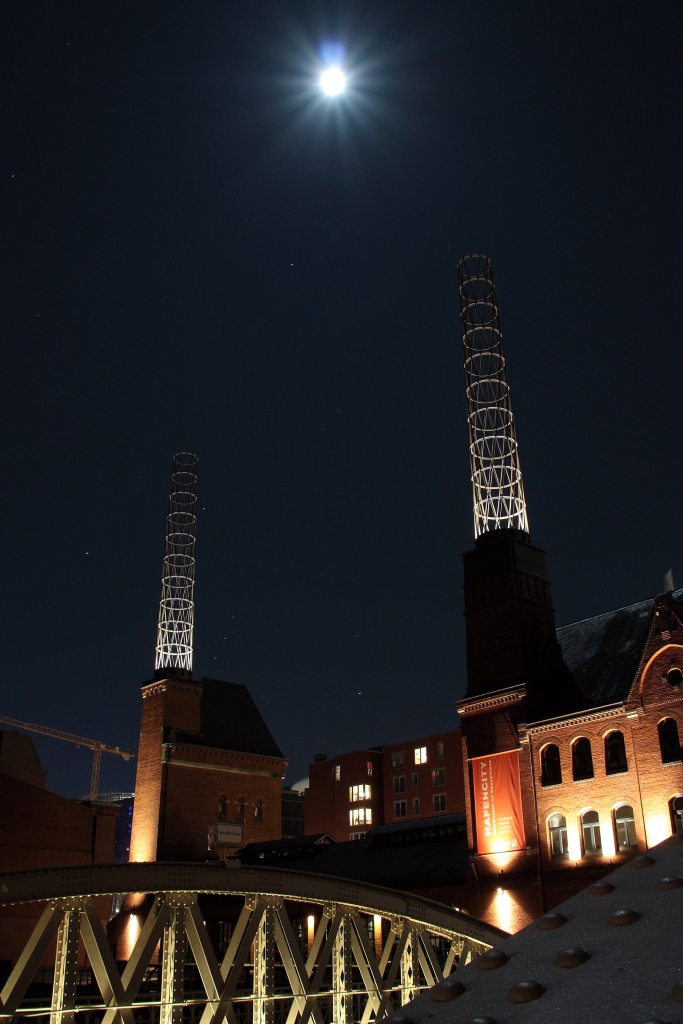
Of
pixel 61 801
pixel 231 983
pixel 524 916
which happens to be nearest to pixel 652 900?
pixel 231 983

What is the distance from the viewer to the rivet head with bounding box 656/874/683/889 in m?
4.53

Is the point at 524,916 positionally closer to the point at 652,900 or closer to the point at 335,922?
the point at 335,922

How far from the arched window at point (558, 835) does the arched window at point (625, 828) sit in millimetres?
2552

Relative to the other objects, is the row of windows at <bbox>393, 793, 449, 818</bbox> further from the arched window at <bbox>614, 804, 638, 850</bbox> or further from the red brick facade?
the arched window at <bbox>614, 804, 638, 850</bbox>

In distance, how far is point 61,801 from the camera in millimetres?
56594

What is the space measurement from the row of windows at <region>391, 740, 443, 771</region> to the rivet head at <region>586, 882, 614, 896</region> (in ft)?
262

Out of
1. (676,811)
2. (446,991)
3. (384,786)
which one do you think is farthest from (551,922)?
(384,786)

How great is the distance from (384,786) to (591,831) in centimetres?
5447

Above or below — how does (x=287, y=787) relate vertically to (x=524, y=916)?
above

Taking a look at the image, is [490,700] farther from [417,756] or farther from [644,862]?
[417,756]

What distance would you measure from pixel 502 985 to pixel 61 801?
58.3 meters

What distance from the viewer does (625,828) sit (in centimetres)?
3422

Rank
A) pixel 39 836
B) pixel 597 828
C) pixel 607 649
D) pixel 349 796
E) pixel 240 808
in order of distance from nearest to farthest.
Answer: pixel 597 828 → pixel 607 649 → pixel 39 836 → pixel 240 808 → pixel 349 796

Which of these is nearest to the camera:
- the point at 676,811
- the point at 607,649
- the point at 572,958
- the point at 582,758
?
the point at 572,958
